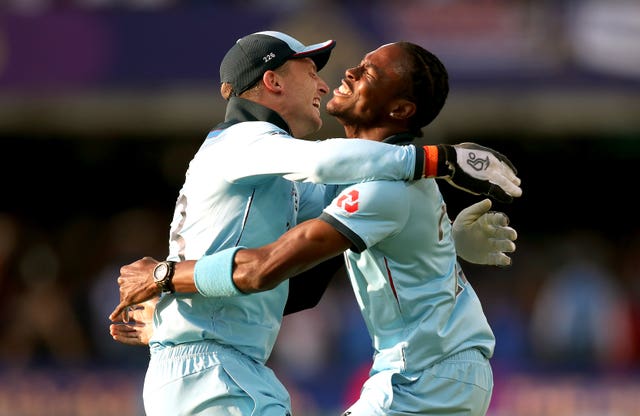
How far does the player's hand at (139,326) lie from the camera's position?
5.16 meters

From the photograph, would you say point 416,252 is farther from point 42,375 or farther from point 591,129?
point 591,129

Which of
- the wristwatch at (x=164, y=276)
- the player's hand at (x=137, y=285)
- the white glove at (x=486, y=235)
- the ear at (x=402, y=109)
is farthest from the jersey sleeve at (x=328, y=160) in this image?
the white glove at (x=486, y=235)

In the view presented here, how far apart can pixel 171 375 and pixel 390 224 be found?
3.29 feet

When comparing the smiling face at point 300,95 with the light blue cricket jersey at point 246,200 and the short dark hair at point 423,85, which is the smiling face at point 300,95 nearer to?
the light blue cricket jersey at point 246,200

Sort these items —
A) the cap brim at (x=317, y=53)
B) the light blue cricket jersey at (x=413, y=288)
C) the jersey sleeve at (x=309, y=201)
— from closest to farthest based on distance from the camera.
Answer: the light blue cricket jersey at (x=413, y=288)
the cap brim at (x=317, y=53)
the jersey sleeve at (x=309, y=201)

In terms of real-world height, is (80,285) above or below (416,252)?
below

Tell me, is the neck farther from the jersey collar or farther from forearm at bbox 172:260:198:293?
forearm at bbox 172:260:198:293

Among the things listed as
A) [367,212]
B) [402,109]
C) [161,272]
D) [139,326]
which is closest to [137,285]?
[161,272]

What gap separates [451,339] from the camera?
4.87 meters

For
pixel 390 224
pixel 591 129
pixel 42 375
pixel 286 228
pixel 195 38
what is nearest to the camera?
pixel 390 224

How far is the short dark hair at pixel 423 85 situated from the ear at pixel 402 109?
0.02 meters

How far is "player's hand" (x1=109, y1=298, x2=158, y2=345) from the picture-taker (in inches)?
203

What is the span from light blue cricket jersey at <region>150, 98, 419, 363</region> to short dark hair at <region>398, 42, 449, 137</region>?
1.20 feet

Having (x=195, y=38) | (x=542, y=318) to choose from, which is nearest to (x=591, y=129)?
(x=542, y=318)
